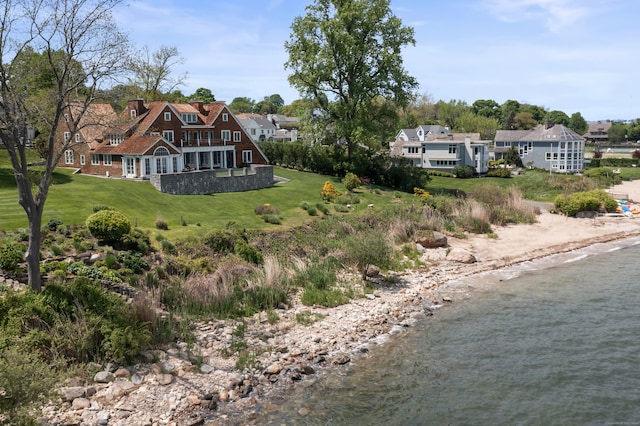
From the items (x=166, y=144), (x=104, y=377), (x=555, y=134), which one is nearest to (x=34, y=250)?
(x=104, y=377)

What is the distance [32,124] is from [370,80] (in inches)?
1661

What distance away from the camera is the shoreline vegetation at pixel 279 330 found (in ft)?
56.6

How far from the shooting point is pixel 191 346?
21.1 m

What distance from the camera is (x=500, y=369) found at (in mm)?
20609

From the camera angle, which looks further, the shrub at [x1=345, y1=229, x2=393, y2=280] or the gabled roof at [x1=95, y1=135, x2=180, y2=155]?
the gabled roof at [x1=95, y1=135, x2=180, y2=155]

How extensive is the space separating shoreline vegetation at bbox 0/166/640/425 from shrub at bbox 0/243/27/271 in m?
4.18

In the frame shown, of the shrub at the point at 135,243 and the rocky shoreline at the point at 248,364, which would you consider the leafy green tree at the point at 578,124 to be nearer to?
the rocky shoreline at the point at 248,364

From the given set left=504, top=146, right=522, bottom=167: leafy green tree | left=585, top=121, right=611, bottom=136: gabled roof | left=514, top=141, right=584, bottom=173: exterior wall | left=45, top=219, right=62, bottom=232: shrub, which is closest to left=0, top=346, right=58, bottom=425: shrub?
left=45, top=219, right=62, bottom=232: shrub

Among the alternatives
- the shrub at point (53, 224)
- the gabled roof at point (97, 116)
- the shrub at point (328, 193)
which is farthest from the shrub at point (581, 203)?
the shrub at point (53, 224)

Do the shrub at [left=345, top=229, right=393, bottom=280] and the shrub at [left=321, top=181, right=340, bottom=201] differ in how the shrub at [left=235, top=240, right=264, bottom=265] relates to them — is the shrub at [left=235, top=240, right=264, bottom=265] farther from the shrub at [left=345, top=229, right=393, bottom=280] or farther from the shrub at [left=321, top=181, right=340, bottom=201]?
the shrub at [left=321, top=181, right=340, bottom=201]

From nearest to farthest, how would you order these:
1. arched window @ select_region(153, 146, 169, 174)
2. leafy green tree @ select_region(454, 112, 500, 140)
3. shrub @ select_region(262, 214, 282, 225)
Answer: shrub @ select_region(262, 214, 282, 225)
arched window @ select_region(153, 146, 169, 174)
leafy green tree @ select_region(454, 112, 500, 140)

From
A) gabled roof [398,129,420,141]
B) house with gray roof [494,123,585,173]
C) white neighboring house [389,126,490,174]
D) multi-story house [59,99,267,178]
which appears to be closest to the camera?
multi-story house [59,99,267,178]

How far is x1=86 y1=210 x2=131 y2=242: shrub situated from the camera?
1111 inches

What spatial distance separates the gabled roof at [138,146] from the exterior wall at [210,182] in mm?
4368
